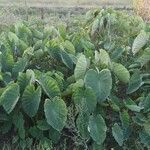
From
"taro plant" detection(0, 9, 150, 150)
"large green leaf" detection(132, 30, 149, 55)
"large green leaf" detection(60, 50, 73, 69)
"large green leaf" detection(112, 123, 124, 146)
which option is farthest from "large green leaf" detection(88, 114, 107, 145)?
"large green leaf" detection(132, 30, 149, 55)

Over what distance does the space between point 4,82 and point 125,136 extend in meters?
1.10

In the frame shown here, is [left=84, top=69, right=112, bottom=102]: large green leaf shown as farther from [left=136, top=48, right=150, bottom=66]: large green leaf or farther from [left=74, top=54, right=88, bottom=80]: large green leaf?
[left=136, top=48, right=150, bottom=66]: large green leaf

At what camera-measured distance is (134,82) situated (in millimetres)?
4621

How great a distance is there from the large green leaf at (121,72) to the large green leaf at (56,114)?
0.63 meters

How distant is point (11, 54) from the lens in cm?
480

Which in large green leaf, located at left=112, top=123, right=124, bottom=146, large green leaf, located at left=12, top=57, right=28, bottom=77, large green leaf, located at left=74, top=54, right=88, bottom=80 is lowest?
large green leaf, located at left=112, top=123, right=124, bottom=146

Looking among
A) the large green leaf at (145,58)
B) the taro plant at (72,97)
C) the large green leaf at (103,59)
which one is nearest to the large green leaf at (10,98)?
the taro plant at (72,97)

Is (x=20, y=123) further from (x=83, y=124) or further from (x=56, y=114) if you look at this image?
(x=83, y=124)

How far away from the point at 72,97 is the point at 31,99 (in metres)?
0.34

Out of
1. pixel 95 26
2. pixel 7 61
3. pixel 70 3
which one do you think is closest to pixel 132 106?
pixel 7 61

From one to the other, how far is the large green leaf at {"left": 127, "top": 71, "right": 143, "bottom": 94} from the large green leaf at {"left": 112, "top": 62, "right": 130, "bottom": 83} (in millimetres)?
47

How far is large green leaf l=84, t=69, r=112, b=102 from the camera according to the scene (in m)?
4.31

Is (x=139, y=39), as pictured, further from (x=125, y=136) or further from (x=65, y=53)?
(x=125, y=136)

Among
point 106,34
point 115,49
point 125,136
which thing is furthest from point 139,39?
point 125,136
